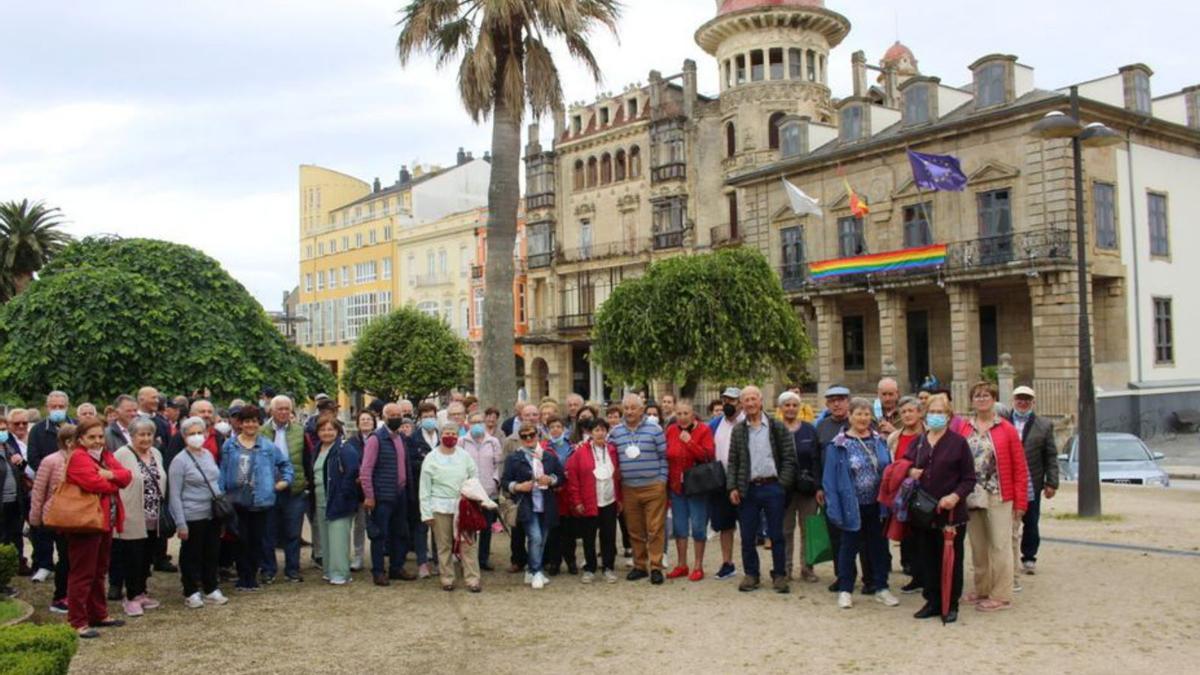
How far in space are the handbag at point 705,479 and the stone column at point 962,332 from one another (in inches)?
939

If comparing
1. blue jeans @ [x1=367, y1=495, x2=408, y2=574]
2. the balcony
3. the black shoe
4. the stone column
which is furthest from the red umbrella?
the balcony

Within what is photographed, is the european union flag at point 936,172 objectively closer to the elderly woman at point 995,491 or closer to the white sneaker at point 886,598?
the elderly woman at point 995,491

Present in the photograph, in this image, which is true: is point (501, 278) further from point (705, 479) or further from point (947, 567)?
point (947, 567)

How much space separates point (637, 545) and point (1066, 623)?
159 inches

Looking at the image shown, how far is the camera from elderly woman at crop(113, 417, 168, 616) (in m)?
8.68

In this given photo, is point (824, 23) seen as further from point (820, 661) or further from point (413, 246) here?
point (820, 661)

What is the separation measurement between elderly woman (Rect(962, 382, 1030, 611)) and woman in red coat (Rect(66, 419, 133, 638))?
694 cm

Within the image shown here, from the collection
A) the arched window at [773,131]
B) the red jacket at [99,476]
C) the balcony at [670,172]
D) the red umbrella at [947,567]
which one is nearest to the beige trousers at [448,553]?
the red jacket at [99,476]

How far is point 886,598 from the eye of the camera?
867 cm

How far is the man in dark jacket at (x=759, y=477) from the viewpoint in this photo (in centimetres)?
920

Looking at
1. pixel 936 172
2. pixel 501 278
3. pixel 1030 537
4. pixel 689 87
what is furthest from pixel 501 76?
pixel 689 87

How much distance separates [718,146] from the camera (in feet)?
145

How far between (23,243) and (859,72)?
1370 inches

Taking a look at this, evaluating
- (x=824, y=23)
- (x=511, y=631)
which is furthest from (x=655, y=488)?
(x=824, y=23)
